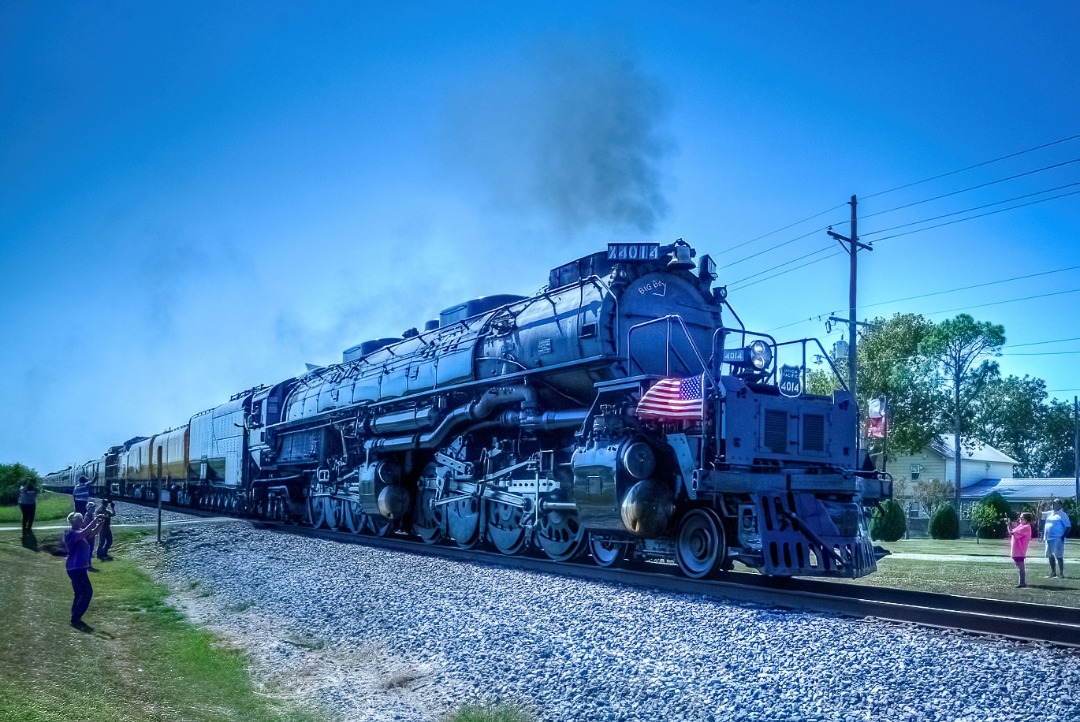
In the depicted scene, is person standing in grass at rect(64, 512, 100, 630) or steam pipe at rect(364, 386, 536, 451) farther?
steam pipe at rect(364, 386, 536, 451)

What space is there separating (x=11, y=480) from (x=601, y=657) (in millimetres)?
31542

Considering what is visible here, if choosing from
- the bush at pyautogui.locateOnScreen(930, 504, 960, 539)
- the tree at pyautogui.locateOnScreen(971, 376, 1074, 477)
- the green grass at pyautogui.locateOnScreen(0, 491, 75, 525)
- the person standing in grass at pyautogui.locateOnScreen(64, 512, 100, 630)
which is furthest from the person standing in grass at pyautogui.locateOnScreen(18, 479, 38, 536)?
the tree at pyautogui.locateOnScreen(971, 376, 1074, 477)

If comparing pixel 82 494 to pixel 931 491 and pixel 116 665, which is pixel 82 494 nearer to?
pixel 116 665

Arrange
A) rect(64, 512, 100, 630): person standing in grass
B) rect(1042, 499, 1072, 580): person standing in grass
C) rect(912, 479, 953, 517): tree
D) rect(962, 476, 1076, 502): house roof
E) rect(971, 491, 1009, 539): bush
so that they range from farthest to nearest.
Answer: rect(962, 476, 1076, 502): house roof, rect(912, 479, 953, 517): tree, rect(971, 491, 1009, 539): bush, rect(1042, 499, 1072, 580): person standing in grass, rect(64, 512, 100, 630): person standing in grass

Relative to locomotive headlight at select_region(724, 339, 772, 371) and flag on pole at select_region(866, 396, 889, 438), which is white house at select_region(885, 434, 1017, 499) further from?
locomotive headlight at select_region(724, 339, 772, 371)

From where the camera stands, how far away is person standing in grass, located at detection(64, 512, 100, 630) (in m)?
10.5

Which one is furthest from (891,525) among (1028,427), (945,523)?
(1028,427)

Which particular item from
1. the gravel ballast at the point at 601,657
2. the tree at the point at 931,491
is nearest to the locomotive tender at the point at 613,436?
the gravel ballast at the point at 601,657

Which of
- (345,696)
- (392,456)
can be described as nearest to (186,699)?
(345,696)

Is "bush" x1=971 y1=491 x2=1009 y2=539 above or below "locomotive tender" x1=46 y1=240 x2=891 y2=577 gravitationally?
below

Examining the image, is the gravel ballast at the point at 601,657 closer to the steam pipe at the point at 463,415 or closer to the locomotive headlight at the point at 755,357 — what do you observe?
the steam pipe at the point at 463,415

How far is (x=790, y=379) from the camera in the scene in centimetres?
1174

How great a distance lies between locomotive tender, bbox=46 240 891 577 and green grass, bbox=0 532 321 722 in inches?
Answer: 200

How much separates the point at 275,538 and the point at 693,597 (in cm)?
1200
